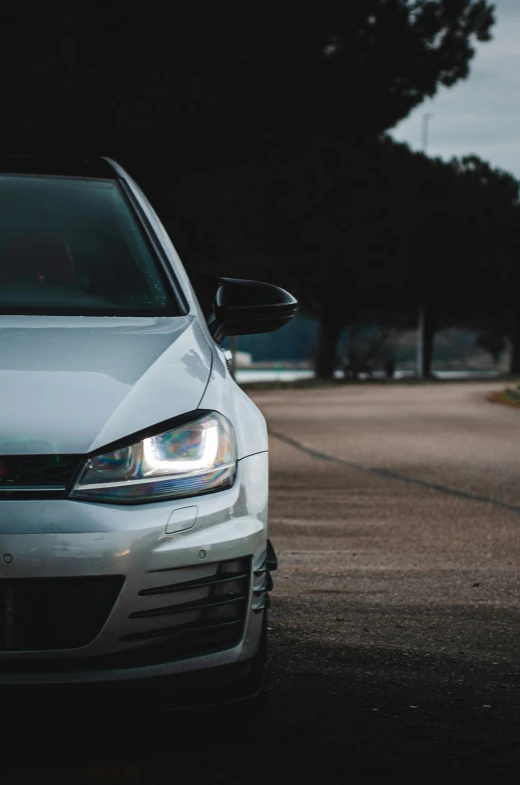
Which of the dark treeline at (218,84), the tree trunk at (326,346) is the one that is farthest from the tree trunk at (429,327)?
the dark treeline at (218,84)

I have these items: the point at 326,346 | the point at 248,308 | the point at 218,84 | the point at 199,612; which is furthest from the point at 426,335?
the point at 199,612

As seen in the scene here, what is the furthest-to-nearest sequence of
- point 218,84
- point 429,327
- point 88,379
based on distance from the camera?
point 429,327 → point 218,84 → point 88,379

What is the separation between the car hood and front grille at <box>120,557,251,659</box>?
1.37ft

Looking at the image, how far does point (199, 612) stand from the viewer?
357 cm

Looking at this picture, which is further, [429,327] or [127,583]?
[429,327]

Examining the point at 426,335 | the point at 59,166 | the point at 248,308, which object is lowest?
the point at 426,335

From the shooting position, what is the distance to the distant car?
11.1 ft

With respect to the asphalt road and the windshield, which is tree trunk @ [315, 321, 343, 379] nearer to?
the asphalt road

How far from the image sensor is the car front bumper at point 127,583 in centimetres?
337

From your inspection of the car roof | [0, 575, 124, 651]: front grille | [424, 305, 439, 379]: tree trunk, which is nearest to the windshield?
the car roof

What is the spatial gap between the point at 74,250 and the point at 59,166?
369 mm

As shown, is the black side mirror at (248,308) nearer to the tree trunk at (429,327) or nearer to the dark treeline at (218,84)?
the dark treeline at (218,84)

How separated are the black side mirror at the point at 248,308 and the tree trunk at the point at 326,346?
5690cm

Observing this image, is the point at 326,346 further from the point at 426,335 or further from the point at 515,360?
the point at 515,360
